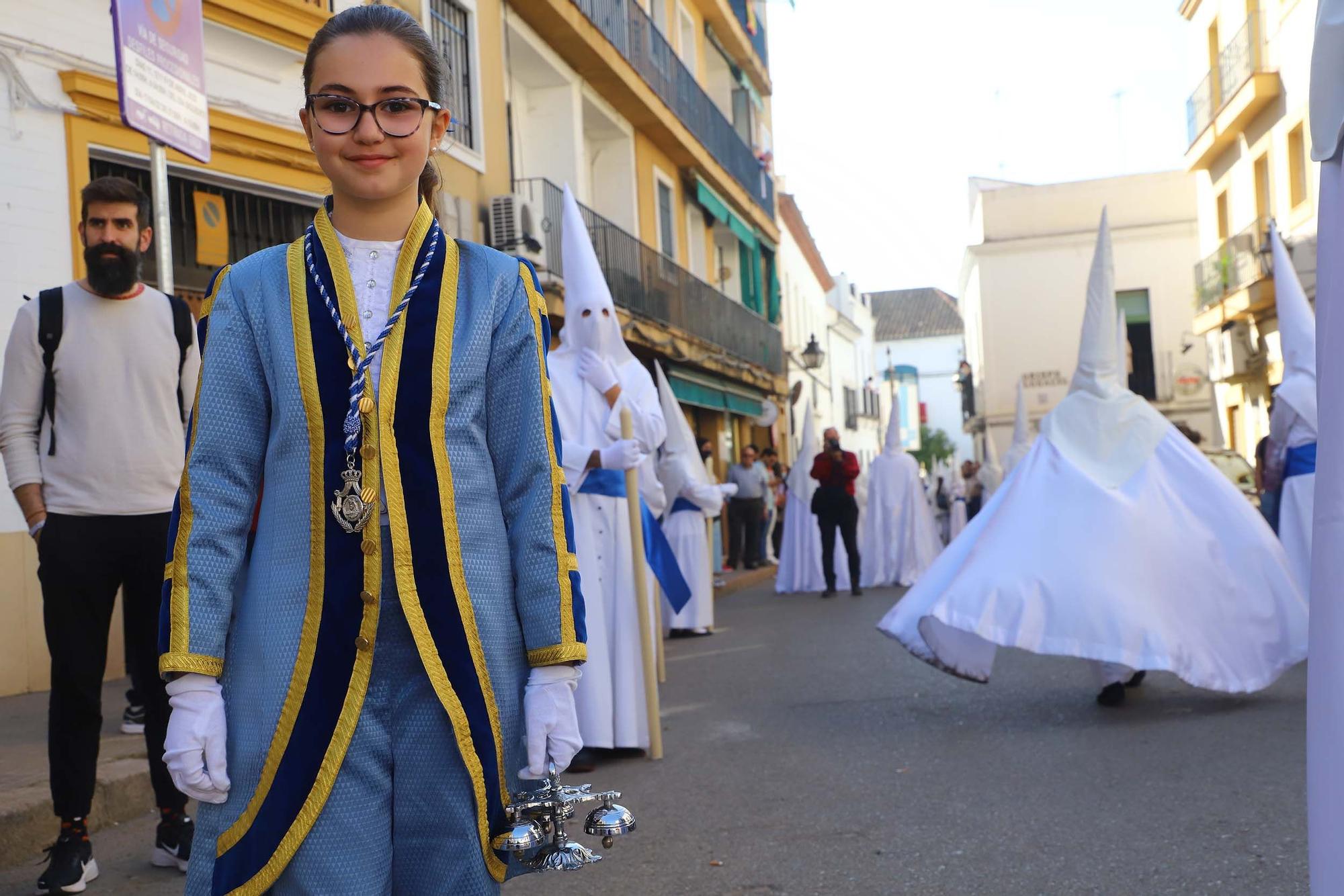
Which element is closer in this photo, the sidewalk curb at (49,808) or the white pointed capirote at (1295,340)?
the sidewalk curb at (49,808)

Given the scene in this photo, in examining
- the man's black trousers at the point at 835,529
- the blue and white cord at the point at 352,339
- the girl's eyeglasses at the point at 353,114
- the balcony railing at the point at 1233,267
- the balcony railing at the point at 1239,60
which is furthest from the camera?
the balcony railing at the point at 1233,267

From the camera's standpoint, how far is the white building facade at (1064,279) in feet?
146

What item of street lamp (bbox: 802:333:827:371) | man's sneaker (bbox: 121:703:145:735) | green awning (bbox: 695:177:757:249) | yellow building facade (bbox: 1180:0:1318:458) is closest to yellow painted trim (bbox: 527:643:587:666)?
man's sneaker (bbox: 121:703:145:735)

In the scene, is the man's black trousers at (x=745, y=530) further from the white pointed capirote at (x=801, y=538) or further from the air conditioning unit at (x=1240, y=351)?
the air conditioning unit at (x=1240, y=351)

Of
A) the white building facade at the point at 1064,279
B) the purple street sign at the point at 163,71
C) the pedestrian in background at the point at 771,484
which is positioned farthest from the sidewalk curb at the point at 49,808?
the white building facade at the point at 1064,279

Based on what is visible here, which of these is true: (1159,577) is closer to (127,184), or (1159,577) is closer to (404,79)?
(127,184)

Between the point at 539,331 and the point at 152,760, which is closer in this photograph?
the point at 539,331

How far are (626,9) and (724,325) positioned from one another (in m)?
7.28

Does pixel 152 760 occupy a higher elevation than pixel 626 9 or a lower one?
lower

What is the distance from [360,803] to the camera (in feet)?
6.97

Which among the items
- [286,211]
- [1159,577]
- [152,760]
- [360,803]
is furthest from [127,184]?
[286,211]

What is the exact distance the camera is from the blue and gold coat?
212 centimetres

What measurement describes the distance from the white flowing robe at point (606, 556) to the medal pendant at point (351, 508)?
4222 mm

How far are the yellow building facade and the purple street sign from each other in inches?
822
